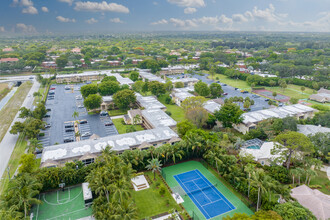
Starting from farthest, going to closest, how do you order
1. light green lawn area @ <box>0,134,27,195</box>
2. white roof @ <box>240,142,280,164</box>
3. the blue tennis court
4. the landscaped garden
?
white roof @ <box>240,142,280,164</box> < light green lawn area @ <box>0,134,27,195</box> < the blue tennis court < the landscaped garden

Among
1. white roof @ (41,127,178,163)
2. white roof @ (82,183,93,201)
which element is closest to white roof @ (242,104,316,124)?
white roof @ (41,127,178,163)

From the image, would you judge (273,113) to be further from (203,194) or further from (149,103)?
(203,194)

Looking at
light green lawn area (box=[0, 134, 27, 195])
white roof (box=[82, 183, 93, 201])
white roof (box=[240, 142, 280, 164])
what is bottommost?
light green lawn area (box=[0, 134, 27, 195])

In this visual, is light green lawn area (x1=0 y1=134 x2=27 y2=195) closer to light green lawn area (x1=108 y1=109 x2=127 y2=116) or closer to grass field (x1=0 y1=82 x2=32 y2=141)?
grass field (x1=0 y1=82 x2=32 y2=141)

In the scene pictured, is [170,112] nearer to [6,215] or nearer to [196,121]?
[196,121]

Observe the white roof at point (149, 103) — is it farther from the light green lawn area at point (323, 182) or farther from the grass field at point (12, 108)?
the light green lawn area at point (323, 182)

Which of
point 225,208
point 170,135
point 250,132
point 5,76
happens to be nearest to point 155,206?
point 225,208
